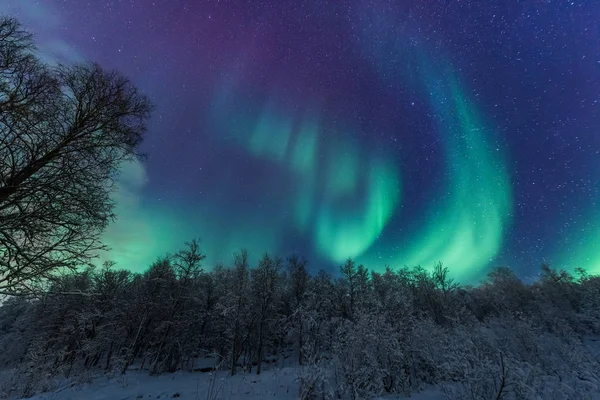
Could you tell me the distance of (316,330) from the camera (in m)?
22.7

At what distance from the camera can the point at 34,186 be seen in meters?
4.27

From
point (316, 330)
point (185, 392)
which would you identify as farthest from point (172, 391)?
point (316, 330)

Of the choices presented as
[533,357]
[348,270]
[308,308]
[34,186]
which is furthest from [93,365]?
A: [533,357]

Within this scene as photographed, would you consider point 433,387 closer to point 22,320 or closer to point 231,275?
point 231,275

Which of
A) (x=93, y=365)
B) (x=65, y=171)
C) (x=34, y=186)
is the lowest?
(x=93, y=365)

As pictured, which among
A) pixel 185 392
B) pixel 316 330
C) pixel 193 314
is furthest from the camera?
pixel 193 314

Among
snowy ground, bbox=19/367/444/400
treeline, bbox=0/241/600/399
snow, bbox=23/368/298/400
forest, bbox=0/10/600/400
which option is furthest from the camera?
snow, bbox=23/368/298/400

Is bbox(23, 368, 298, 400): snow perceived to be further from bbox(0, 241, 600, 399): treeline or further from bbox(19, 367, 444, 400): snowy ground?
bbox(0, 241, 600, 399): treeline

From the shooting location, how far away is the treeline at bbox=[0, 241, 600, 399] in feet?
28.8

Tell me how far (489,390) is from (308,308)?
18757mm

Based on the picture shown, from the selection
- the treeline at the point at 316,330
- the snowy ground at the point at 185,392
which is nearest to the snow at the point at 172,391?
the snowy ground at the point at 185,392

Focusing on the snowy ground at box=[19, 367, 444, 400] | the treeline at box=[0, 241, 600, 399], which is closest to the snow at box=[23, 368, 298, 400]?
the snowy ground at box=[19, 367, 444, 400]

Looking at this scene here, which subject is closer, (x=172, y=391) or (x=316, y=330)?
(x=172, y=391)

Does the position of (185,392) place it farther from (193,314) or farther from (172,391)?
(193,314)
